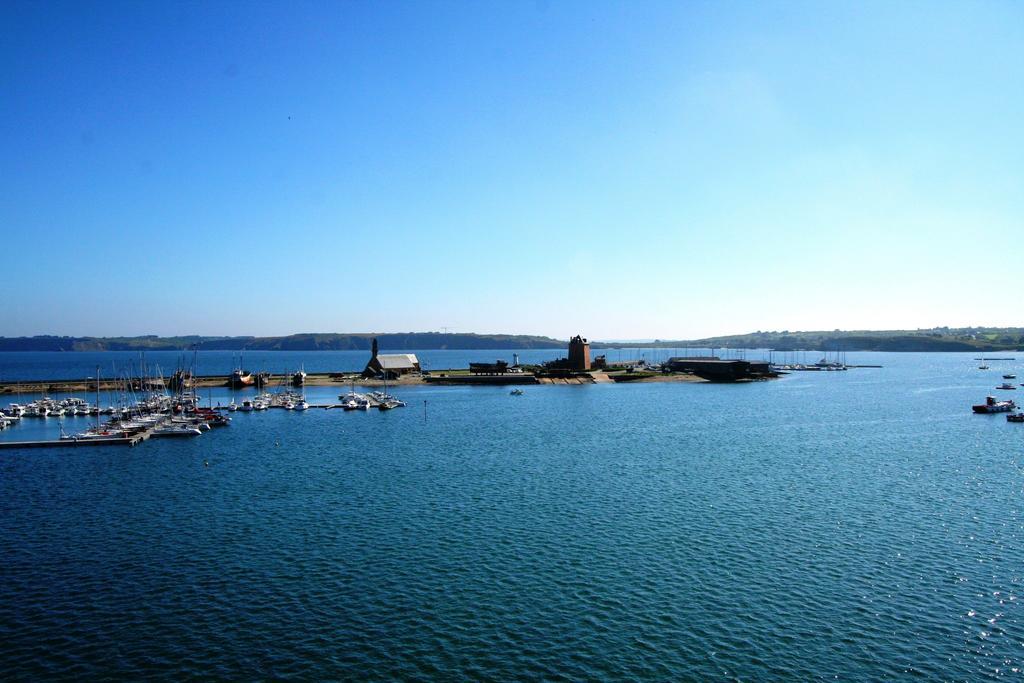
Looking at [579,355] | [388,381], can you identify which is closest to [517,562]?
[388,381]

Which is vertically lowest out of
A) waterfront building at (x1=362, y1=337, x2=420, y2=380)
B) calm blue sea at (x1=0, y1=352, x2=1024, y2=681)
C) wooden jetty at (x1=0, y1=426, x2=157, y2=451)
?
calm blue sea at (x1=0, y1=352, x2=1024, y2=681)

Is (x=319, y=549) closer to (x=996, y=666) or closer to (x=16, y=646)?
(x=16, y=646)

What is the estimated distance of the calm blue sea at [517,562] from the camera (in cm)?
1772

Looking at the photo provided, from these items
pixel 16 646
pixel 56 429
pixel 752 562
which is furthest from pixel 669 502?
pixel 56 429

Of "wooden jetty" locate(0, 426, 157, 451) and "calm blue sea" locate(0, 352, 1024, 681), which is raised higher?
"wooden jetty" locate(0, 426, 157, 451)

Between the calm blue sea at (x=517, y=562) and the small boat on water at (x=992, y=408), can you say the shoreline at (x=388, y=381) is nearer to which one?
the small boat on water at (x=992, y=408)

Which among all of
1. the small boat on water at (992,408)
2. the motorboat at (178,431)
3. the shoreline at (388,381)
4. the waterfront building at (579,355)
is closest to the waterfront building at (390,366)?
the shoreline at (388,381)

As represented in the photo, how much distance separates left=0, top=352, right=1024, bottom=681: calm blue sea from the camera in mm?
17719

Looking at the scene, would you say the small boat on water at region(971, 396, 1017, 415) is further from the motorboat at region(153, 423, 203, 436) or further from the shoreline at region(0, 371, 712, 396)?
the motorboat at region(153, 423, 203, 436)

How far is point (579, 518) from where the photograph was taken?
1207 inches

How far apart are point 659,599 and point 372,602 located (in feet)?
30.9

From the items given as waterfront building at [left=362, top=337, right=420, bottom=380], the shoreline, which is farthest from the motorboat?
waterfront building at [left=362, top=337, right=420, bottom=380]

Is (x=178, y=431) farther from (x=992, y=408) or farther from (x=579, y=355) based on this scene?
(x=992, y=408)

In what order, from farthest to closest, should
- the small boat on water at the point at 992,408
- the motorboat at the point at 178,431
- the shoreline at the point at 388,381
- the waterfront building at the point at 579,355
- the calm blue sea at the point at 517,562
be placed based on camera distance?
the waterfront building at the point at 579,355 → the shoreline at the point at 388,381 → the small boat on water at the point at 992,408 → the motorboat at the point at 178,431 → the calm blue sea at the point at 517,562
